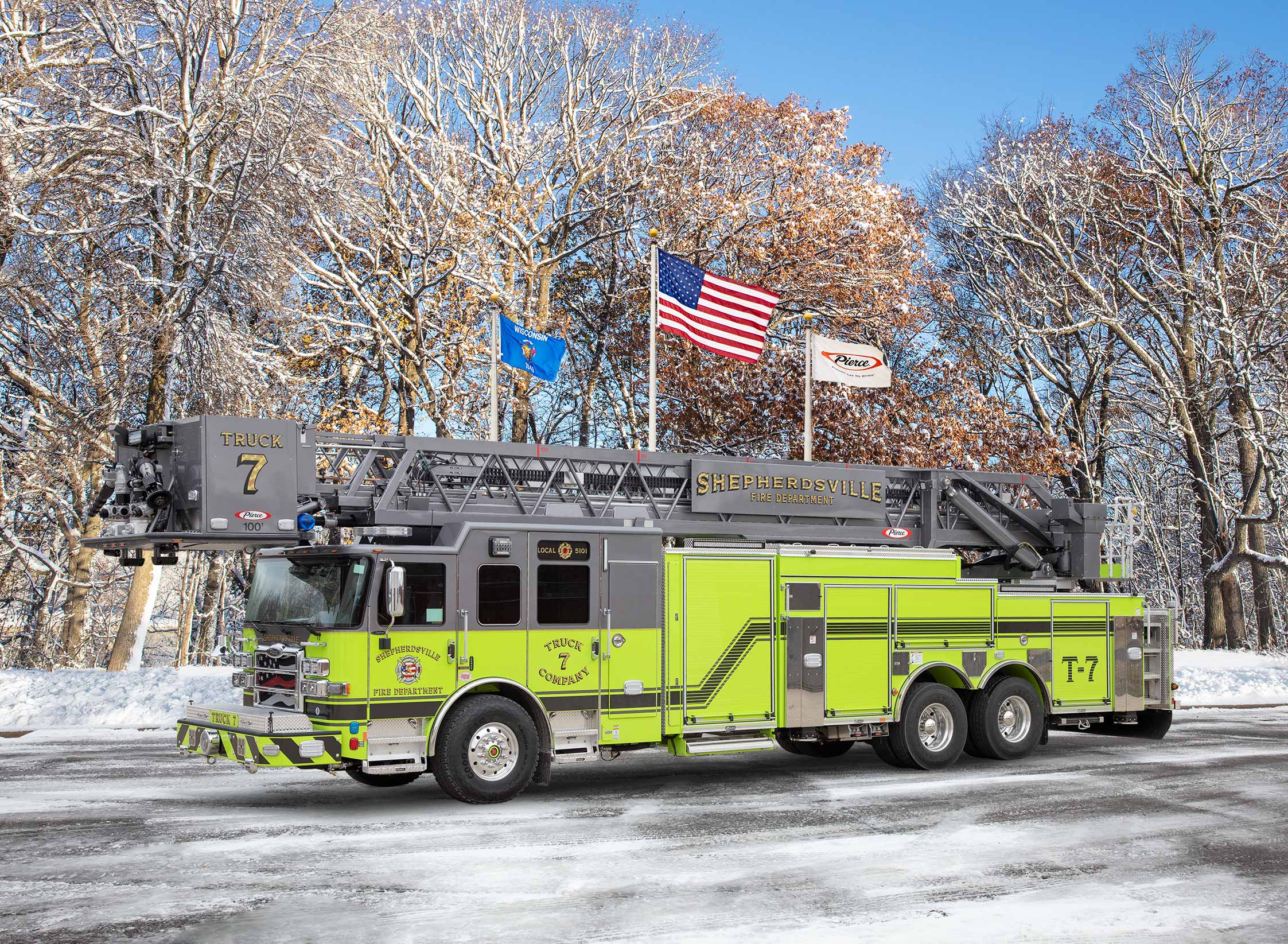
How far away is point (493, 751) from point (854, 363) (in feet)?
37.2

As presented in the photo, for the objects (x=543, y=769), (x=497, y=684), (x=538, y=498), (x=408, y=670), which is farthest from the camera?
(x=538, y=498)

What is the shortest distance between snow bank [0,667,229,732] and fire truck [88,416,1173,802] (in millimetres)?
6647

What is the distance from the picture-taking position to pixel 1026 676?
15.1m

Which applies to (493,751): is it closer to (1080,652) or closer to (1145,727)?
(1080,652)

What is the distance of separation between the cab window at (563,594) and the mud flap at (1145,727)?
8026mm

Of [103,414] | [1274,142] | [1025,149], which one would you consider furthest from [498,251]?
[1274,142]

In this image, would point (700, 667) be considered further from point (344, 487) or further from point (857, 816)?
point (344, 487)

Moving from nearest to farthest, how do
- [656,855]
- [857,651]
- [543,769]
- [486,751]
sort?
[656,855]
[486,751]
[543,769]
[857,651]

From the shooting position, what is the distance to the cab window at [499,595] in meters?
11.5

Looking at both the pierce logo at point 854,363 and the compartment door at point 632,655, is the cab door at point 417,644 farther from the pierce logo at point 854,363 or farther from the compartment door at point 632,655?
the pierce logo at point 854,363

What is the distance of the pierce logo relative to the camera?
810 inches

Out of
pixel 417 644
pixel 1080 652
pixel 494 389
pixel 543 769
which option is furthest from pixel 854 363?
pixel 417 644

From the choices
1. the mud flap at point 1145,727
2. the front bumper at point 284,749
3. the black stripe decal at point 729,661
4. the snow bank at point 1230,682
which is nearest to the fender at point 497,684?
the front bumper at point 284,749

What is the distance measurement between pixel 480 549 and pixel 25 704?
33.1 feet
